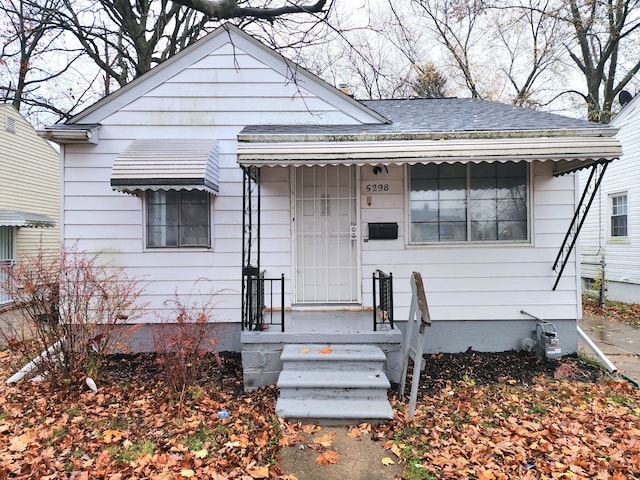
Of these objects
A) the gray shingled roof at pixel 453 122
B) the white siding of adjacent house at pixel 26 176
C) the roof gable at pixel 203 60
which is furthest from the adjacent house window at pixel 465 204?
the white siding of adjacent house at pixel 26 176

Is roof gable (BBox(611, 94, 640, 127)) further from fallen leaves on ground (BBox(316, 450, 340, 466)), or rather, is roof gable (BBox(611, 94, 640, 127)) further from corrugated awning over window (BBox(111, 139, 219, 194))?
fallen leaves on ground (BBox(316, 450, 340, 466))

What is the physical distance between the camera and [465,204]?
5.83m

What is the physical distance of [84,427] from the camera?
3668 mm

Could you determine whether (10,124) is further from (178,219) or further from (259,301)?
(259,301)

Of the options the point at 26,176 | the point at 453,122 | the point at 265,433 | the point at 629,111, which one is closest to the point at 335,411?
the point at 265,433

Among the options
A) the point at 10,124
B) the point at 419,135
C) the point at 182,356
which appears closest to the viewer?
the point at 182,356

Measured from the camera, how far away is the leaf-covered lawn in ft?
9.84

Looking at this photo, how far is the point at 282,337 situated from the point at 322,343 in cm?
50

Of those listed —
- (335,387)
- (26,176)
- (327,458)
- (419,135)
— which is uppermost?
(26,176)

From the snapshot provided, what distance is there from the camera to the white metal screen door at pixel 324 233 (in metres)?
5.92

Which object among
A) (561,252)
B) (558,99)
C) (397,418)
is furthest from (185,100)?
(558,99)

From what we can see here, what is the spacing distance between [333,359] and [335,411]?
62 centimetres

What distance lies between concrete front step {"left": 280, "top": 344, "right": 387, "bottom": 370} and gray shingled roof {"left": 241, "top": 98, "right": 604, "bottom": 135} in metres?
2.90

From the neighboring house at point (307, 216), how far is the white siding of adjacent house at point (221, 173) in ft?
0.07
